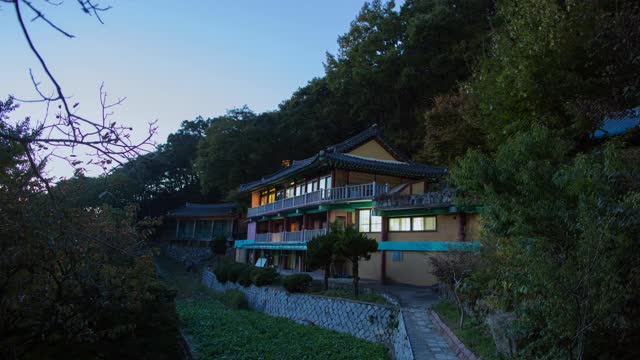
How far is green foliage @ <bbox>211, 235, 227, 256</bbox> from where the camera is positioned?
4069cm

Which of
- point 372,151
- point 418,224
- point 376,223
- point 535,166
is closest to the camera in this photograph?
point 535,166

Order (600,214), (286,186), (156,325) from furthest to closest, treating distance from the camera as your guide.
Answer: (286,186)
(156,325)
(600,214)

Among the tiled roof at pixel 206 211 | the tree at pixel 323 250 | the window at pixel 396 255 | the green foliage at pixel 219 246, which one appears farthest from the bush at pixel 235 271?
the tiled roof at pixel 206 211

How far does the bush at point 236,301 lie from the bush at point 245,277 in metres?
0.58

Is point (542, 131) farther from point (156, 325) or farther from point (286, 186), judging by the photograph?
point (286, 186)

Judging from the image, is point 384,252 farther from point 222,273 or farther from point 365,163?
point 222,273

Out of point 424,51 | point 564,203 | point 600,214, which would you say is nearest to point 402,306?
point 564,203

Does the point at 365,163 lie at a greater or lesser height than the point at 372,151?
lesser

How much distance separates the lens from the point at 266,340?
14562mm

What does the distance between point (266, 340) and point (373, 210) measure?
9375 mm

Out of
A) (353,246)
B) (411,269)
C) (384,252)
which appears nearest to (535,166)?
(353,246)

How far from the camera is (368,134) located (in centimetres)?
2852

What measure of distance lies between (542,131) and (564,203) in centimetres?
267

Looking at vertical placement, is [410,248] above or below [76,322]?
above
